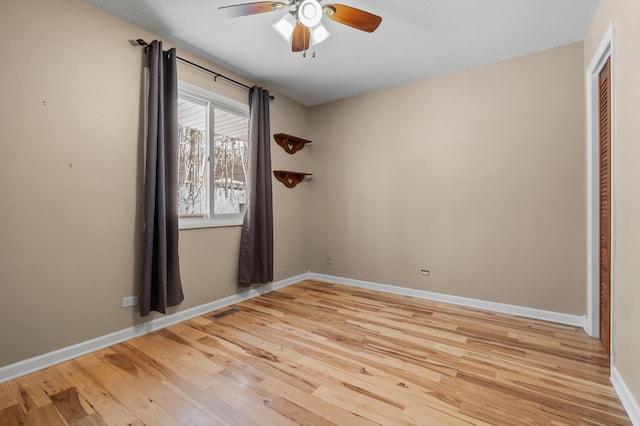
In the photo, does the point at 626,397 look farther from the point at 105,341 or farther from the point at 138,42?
the point at 138,42

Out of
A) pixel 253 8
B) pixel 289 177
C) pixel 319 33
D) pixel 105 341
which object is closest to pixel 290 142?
pixel 289 177

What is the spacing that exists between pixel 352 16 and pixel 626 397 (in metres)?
2.72

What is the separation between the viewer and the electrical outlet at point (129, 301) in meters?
2.34

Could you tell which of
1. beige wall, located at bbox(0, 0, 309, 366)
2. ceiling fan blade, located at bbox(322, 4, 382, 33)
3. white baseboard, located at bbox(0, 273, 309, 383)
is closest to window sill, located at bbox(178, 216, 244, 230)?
beige wall, located at bbox(0, 0, 309, 366)

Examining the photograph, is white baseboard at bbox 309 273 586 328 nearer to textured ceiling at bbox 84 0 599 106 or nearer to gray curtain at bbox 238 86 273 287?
gray curtain at bbox 238 86 273 287

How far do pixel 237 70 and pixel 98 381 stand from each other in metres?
3.05

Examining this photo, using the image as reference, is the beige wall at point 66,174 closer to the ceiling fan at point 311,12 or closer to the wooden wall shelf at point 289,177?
the ceiling fan at point 311,12

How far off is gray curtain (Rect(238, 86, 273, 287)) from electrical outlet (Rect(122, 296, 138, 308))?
108 cm

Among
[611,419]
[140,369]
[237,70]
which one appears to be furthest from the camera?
[237,70]

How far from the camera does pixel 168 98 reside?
254 cm

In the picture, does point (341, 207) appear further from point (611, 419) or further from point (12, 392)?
point (12, 392)

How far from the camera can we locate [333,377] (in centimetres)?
182

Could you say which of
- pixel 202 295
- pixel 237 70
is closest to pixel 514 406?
pixel 202 295

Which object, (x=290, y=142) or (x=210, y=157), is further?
(x=290, y=142)
